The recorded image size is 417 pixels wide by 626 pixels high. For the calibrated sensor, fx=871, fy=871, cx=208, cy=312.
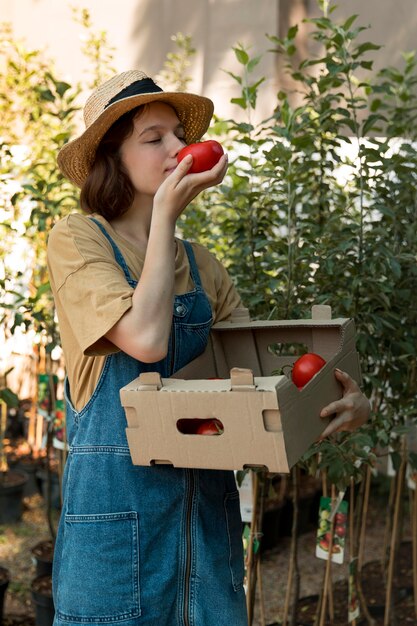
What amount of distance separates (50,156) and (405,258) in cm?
216

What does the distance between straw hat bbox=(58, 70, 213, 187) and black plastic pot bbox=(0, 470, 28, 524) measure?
3.11 meters

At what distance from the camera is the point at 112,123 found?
6.12 feet

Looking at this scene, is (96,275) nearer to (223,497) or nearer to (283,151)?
(223,497)

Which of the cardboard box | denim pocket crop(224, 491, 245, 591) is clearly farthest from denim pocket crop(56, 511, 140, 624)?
denim pocket crop(224, 491, 245, 591)

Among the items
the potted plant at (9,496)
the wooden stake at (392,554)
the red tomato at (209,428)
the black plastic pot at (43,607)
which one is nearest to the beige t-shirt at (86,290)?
the red tomato at (209,428)

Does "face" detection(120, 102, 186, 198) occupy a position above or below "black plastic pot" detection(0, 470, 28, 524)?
above

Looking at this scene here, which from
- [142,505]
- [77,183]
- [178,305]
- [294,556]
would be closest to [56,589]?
[142,505]

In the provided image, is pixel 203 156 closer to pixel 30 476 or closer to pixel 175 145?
pixel 175 145

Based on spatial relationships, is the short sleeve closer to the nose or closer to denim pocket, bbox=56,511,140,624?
the nose

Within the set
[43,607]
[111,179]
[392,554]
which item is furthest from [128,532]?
[43,607]

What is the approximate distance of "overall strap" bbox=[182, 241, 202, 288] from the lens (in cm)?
198

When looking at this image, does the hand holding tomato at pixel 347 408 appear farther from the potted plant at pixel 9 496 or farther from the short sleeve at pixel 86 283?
the potted plant at pixel 9 496

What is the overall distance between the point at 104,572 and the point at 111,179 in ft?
2.66

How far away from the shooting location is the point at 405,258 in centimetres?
249
